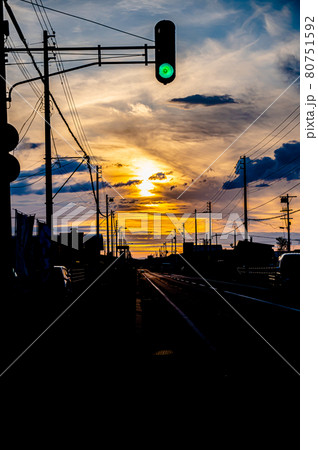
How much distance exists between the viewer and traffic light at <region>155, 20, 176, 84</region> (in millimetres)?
8836

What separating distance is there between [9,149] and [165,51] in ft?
11.4

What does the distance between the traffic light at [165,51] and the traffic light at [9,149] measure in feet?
9.82

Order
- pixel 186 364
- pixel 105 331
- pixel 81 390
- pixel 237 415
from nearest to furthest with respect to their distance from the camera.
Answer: pixel 237 415, pixel 81 390, pixel 186 364, pixel 105 331

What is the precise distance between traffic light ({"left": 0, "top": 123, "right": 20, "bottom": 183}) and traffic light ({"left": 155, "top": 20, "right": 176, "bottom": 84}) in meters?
2.99

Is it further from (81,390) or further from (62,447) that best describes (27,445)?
(81,390)

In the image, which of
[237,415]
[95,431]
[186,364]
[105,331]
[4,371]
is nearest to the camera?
[95,431]

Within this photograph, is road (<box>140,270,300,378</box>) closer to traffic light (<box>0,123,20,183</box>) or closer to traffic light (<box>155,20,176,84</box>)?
Result: traffic light (<box>0,123,20,183</box>)

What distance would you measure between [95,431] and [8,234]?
16.9 ft

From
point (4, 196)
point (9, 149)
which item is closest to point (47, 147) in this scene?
point (9, 149)

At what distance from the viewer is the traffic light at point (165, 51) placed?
8836mm

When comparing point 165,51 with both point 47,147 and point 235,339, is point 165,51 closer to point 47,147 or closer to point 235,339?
point 235,339
